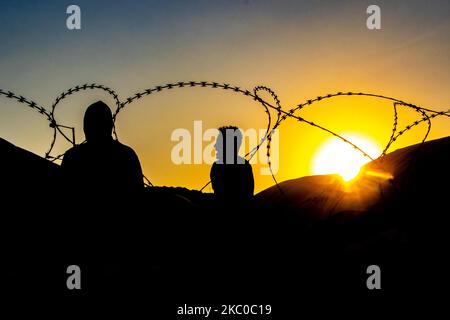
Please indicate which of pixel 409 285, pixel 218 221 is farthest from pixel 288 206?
pixel 409 285

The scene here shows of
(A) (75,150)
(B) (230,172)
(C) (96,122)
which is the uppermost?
(C) (96,122)

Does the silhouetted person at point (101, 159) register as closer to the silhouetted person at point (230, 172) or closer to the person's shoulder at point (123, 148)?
the person's shoulder at point (123, 148)

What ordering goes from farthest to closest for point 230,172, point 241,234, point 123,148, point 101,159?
1. point 230,172
2. point 123,148
3. point 101,159
4. point 241,234

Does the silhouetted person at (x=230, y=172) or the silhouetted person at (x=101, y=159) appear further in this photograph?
the silhouetted person at (x=230, y=172)

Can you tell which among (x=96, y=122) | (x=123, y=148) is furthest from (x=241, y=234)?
(x=96, y=122)

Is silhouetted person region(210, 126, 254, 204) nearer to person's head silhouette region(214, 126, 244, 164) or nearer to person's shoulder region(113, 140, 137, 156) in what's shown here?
person's head silhouette region(214, 126, 244, 164)

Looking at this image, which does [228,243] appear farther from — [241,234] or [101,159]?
[101,159]

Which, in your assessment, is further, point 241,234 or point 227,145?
point 227,145

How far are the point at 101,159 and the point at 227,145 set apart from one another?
6.90ft

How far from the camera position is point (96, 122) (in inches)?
207

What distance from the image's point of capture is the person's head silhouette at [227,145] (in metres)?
6.69

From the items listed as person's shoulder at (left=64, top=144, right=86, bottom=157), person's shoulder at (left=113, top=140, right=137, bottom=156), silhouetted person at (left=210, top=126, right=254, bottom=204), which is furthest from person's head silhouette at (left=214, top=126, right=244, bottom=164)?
person's shoulder at (left=64, top=144, right=86, bottom=157)

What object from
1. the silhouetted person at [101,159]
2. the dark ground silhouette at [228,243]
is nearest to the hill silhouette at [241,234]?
the dark ground silhouette at [228,243]
